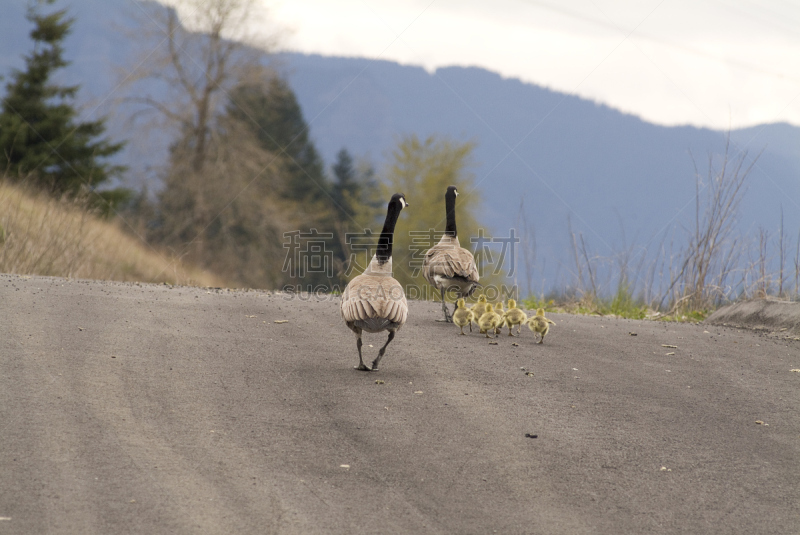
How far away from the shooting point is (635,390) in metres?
6.62

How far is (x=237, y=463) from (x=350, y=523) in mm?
1057

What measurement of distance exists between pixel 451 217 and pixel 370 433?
7.20 meters

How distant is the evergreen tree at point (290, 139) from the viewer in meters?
53.2

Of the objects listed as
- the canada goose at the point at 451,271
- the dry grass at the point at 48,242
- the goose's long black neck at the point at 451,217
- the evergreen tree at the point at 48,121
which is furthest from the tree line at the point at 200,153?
the canada goose at the point at 451,271

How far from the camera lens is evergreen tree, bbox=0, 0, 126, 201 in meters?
31.6

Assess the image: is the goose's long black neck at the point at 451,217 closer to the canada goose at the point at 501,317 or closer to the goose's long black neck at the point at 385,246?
the canada goose at the point at 501,317

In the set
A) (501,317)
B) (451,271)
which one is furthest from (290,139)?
(501,317)

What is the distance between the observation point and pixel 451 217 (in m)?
11.9

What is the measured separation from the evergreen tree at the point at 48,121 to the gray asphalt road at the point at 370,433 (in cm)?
2703

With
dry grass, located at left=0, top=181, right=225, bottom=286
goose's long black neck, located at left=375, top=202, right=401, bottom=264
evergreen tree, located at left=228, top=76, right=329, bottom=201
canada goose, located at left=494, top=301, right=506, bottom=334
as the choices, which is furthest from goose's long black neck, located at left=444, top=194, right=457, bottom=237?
evergreen tree, located at left=228, top=76, right=329, bottom=201

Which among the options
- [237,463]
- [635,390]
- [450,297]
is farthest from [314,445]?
[450,297]

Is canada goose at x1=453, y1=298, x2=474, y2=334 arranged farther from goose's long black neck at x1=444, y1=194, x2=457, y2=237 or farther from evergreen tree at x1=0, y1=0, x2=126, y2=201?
evergreen tree at x1=0, y1=0, x2=126, y2=201

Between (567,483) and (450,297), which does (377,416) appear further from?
(450,297)

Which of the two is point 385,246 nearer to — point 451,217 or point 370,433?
point 370,433
